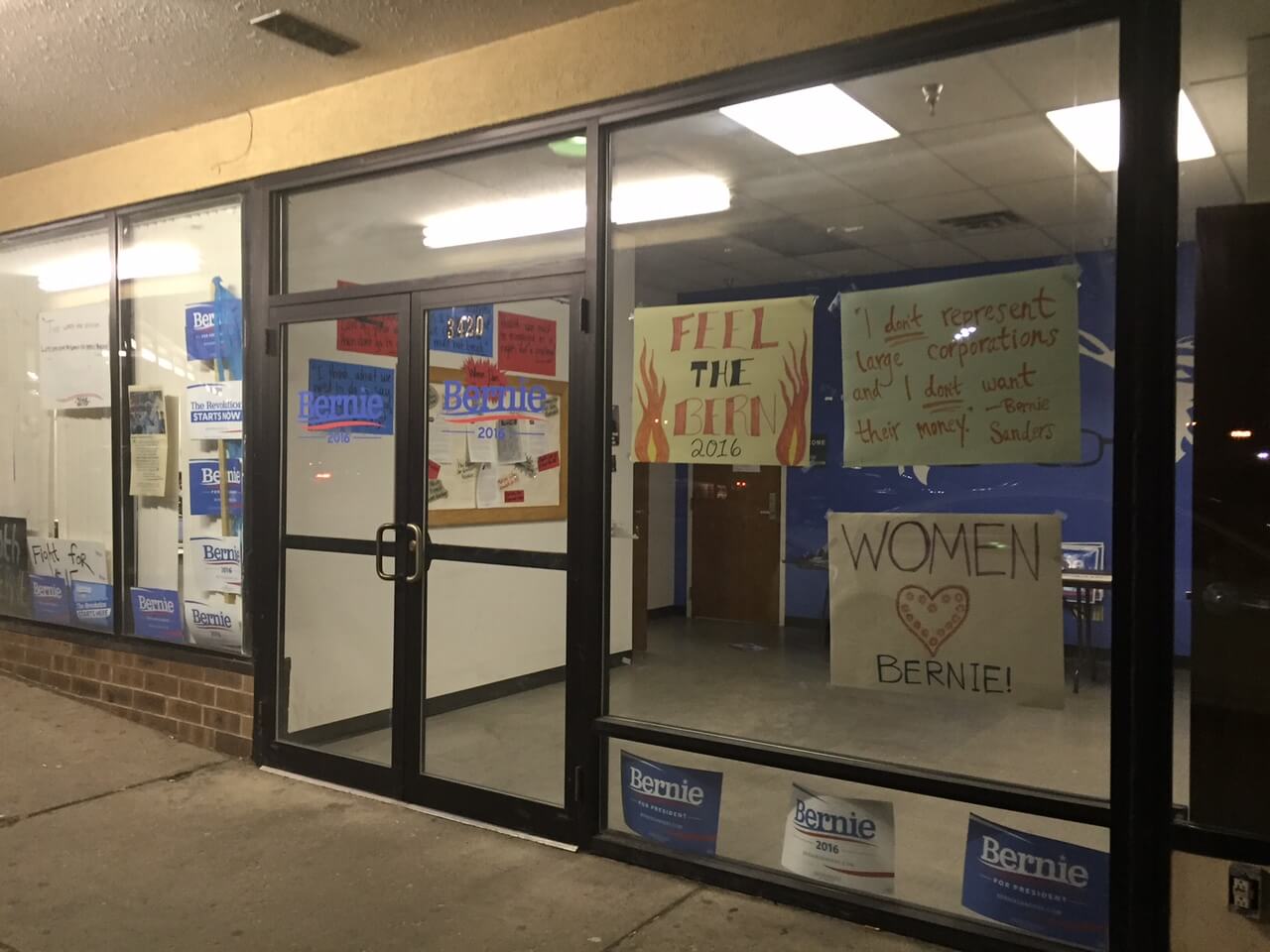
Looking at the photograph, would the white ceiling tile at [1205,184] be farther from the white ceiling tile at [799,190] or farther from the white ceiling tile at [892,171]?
the white ceiling tile at [799,190]

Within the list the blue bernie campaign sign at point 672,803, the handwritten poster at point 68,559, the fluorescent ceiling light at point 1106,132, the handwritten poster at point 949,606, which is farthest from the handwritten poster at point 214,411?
the fluorescent ceiling light at point 1106,132

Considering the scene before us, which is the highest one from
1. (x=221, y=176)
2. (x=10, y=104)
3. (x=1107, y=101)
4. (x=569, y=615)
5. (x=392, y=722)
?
(x=10, y=104)

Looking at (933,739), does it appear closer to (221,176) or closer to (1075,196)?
(1075,196)

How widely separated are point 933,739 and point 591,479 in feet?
5.31

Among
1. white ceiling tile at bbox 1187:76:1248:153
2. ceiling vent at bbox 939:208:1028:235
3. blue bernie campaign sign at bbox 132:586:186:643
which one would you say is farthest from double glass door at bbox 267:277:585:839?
white ceiling tile at bbox 1187:76:1248:153

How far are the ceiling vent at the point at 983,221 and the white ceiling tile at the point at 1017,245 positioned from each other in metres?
0.02

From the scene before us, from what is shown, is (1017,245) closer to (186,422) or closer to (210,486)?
(210,486)

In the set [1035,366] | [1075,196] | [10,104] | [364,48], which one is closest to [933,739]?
[1035,366]

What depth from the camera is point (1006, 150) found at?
3768mm

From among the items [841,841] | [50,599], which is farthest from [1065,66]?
[50,599]

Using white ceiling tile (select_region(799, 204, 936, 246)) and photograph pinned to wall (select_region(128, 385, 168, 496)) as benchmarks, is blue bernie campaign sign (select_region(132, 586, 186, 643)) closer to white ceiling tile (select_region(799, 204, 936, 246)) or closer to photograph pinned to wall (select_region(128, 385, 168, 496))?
photograph pinned to wall (select_region(128, 385, 168, 496))

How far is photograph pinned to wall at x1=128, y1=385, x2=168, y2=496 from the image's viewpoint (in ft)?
16.9

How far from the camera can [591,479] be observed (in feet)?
11.9

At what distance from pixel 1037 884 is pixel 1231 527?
3.74 ft
